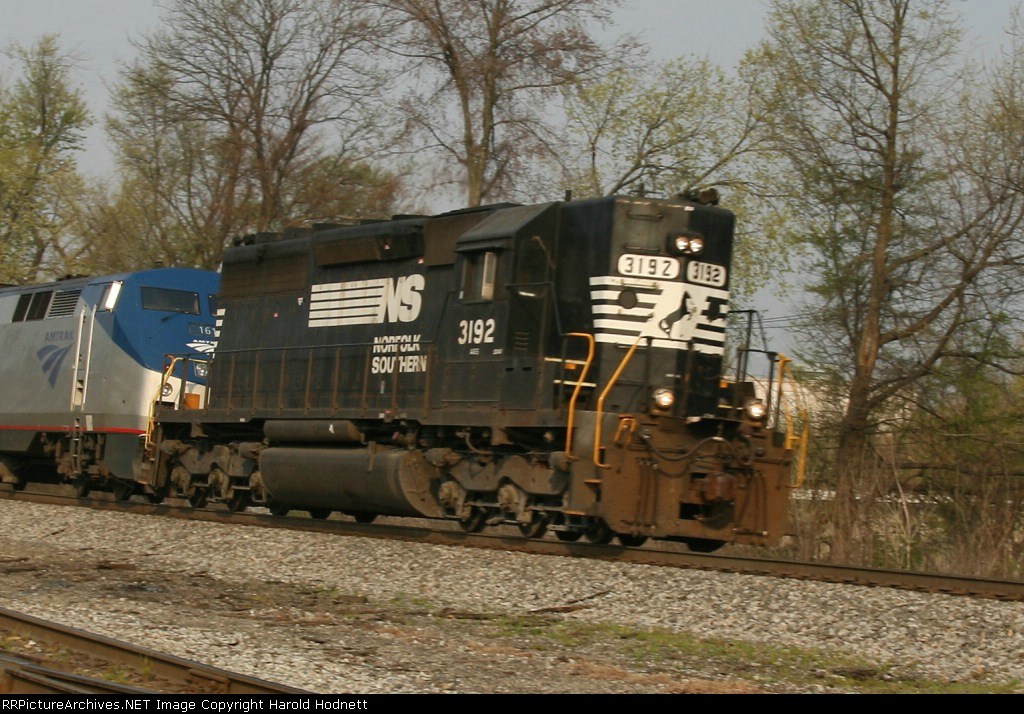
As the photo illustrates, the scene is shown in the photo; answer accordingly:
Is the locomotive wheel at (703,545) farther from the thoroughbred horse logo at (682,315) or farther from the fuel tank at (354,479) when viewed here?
the fuel tank at (354,479)

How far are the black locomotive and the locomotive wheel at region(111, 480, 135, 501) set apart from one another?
4.52 meters

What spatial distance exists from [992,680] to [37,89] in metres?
39.0

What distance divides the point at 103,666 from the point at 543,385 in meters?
6.06

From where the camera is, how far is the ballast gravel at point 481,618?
275 inches

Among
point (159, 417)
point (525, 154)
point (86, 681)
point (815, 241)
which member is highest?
point (525, 154)

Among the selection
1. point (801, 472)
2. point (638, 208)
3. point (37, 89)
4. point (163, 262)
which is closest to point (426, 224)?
point (638, 208)

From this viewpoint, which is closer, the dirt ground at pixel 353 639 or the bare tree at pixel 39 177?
the dirt ground at pixel 353 639

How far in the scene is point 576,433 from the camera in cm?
1147

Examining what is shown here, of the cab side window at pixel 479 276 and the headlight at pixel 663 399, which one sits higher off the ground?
the cab side window at pixel 479 276

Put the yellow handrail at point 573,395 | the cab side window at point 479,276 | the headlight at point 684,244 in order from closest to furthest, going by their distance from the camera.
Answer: the yellow handrail at point 573,395 < the headlight at point 684,244 < the cab side window at point 479,276

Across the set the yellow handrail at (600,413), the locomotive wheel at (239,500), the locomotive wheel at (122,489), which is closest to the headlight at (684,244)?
the yellow handrail at (600,413)

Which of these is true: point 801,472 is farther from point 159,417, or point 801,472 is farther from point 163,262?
point 163,262

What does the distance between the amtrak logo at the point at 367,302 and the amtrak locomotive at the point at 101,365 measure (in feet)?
10.3

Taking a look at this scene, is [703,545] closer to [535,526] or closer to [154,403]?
[535,526]
